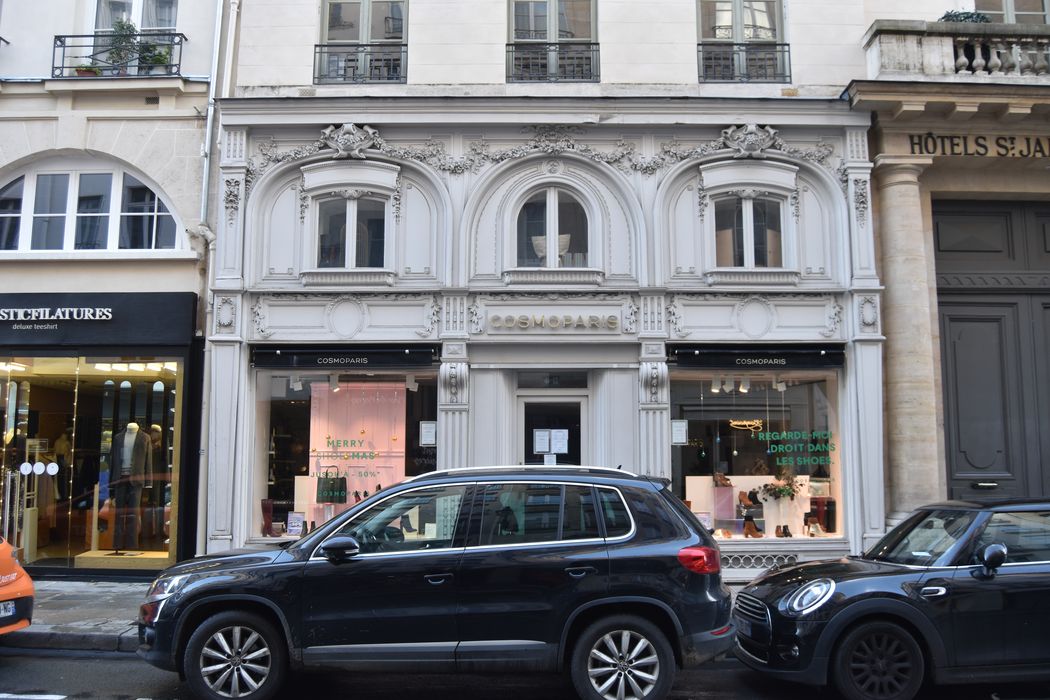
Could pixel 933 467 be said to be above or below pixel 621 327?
below

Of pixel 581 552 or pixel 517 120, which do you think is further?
pixel 517 120

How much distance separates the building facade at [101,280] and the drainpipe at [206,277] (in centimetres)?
11

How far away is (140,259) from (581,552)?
8.66 meters

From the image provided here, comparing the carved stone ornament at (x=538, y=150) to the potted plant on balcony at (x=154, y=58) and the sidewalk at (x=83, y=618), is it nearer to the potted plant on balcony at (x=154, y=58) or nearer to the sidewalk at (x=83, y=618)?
the potted plant on balcony at (x=154, y=58)

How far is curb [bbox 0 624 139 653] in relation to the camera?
8.24 meters

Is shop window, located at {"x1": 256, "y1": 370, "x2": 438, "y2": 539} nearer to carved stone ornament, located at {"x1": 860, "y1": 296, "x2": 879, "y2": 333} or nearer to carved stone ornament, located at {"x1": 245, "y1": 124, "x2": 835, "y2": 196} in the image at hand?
carved stone ornament, located at {"x1": 245, "y1": 124, "x2": 835, "y2": 196}

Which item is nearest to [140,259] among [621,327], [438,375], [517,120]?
[438,375]

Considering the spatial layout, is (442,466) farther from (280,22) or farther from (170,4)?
(170,4)

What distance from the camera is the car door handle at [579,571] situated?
6.16 meters

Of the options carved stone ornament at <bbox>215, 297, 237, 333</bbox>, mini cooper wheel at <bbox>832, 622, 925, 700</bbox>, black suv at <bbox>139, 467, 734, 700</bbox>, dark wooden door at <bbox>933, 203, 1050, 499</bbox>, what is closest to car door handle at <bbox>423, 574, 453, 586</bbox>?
black suv at <bbox>139, 467, 734, 700</bbox>

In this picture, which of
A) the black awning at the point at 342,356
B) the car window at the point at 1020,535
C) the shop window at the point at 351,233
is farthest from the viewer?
the shop window at the point at 351,233

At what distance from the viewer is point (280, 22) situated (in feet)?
40.1

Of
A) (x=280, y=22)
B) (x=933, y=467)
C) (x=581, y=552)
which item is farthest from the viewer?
(x=280, y=22)

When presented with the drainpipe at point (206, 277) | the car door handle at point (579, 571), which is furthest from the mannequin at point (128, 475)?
the car door handle at point (579, 571)
